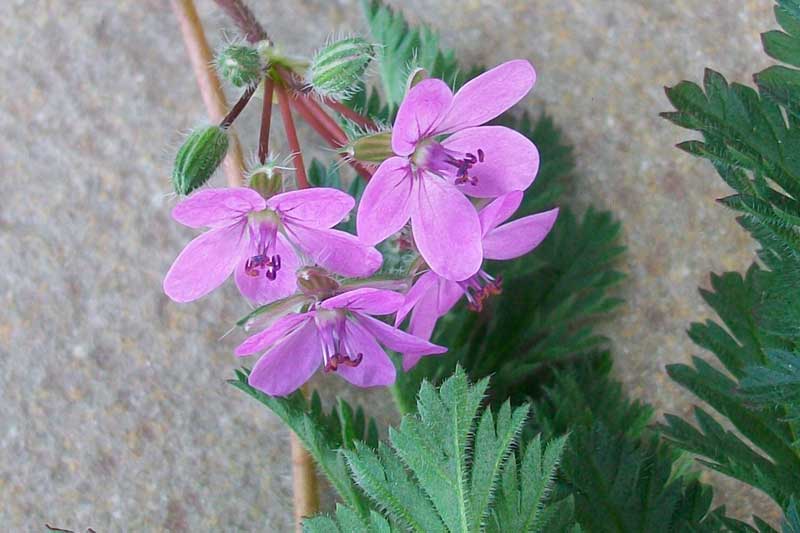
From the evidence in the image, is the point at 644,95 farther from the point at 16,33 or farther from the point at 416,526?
the point at 16,33

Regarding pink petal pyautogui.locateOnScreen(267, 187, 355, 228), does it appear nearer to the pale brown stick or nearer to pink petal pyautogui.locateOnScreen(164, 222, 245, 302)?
→ pink petal pyautogui.locateOnScreen(164, 222, 245, 302)

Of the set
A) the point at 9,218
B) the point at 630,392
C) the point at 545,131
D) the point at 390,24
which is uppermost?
the point at 390,24

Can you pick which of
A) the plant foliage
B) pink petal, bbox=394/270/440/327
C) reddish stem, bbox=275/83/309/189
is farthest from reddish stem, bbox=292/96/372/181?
the plant foliage

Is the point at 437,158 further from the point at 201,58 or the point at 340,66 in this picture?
the point at 201,58

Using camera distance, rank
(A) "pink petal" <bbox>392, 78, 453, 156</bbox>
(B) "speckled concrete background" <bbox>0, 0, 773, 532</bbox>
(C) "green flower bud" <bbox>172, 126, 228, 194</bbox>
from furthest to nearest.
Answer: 1. (B) "speckled concrete background" <bbox>0, 0, 773, 532</bbox>
2. (C) "green flower bud" <bbox>172, 126, 228, 194</bbox>
3. (A) "pink petal" <bbox>392, 78, 453, 156</bbox>

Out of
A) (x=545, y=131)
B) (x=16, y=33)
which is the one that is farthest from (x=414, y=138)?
(x=16, y=33)

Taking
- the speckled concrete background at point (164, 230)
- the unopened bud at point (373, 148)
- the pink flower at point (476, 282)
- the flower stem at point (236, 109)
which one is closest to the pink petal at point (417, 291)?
the pink flower at point (476, 282)
